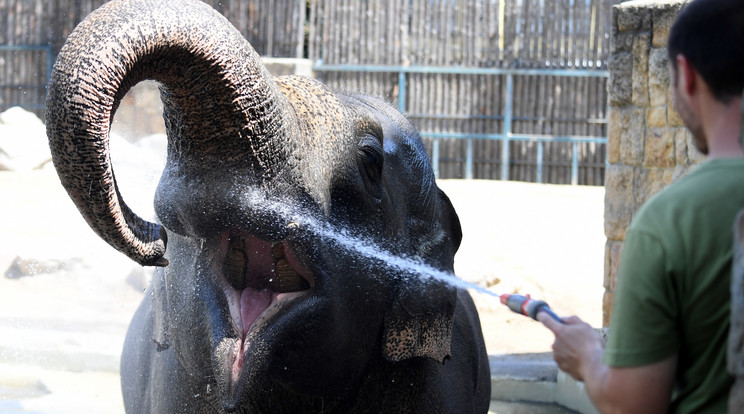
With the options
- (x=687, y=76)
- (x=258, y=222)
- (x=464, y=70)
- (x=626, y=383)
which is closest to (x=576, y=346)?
(x=626, y=383)

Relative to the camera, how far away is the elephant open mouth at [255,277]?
8.00ft

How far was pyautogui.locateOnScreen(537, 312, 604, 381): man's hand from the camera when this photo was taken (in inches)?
68.2

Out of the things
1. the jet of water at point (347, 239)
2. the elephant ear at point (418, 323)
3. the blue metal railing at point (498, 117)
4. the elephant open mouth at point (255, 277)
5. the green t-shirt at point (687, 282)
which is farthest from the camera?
the blue metal railing at point (498, 117)

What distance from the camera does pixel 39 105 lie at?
56.3ft

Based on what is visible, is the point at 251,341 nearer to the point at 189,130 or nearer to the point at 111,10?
the point at 189,130

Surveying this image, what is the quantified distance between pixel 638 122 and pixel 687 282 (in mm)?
4535

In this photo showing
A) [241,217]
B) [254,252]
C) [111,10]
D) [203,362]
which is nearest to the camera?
[111,10]

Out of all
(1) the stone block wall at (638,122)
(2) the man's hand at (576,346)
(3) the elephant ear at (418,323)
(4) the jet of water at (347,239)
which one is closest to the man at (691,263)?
(2) the man's hand at (576,346)

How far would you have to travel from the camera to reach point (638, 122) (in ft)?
19.3

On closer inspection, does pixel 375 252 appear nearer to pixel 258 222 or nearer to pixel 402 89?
pixel 258 222

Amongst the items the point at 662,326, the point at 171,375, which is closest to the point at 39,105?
the point at 171,375

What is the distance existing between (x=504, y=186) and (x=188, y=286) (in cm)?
1291

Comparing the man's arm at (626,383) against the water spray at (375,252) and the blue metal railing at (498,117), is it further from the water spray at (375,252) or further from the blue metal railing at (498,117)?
the blue metal railing at (498,117)

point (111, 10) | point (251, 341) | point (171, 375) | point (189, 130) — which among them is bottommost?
point (171, 375)
